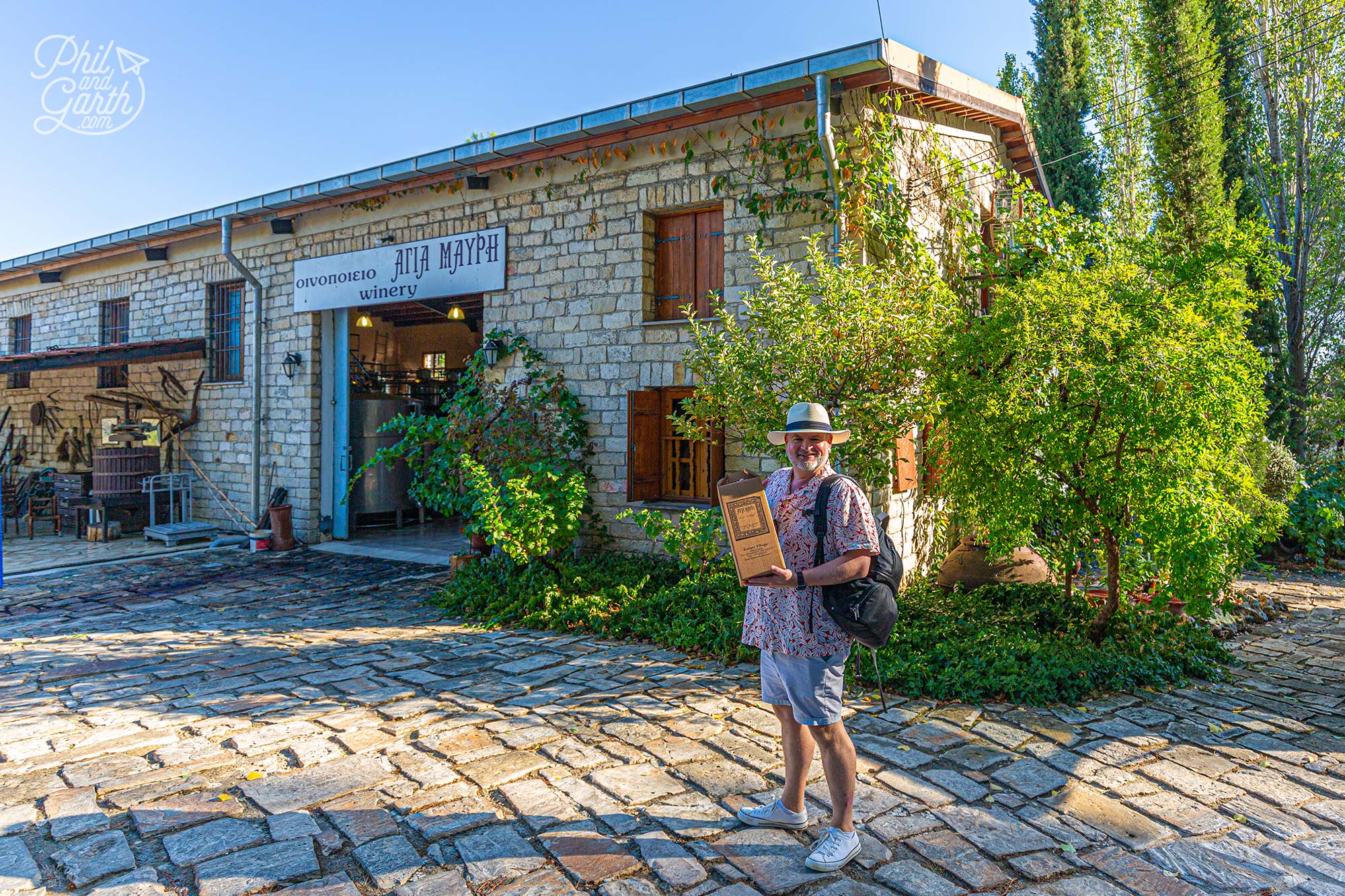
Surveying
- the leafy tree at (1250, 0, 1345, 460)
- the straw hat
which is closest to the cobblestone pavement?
the straw hat

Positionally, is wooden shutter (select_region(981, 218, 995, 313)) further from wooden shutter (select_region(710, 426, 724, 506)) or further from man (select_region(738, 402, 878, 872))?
man (select_region(738, 402, 878, 872))

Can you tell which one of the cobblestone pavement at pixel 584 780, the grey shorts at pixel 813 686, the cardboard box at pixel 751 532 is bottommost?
the cobblestone pavement at pixel 584 780

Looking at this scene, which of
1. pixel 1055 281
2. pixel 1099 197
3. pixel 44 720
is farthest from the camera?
pixel 1099 197

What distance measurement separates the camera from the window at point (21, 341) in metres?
16.2

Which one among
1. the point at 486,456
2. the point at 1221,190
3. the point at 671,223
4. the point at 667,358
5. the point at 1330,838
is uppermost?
the point at 1221,190

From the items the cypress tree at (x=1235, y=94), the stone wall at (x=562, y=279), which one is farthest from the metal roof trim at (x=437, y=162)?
the cypress tree at (x=1235, y=94)

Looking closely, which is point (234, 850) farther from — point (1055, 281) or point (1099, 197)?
point (1099, 197)

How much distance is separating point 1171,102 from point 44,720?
1655 cm

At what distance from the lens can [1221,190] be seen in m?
13.2

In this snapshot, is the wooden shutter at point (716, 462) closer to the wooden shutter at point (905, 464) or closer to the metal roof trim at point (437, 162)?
the wooden shutter at point (905, 464)

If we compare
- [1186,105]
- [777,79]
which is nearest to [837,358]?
[777,79]

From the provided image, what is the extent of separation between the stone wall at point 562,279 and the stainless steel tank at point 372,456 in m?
0.65

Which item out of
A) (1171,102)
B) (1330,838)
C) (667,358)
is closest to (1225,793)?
(1330,838)

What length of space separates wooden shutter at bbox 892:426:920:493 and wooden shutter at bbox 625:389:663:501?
248 centimetres
